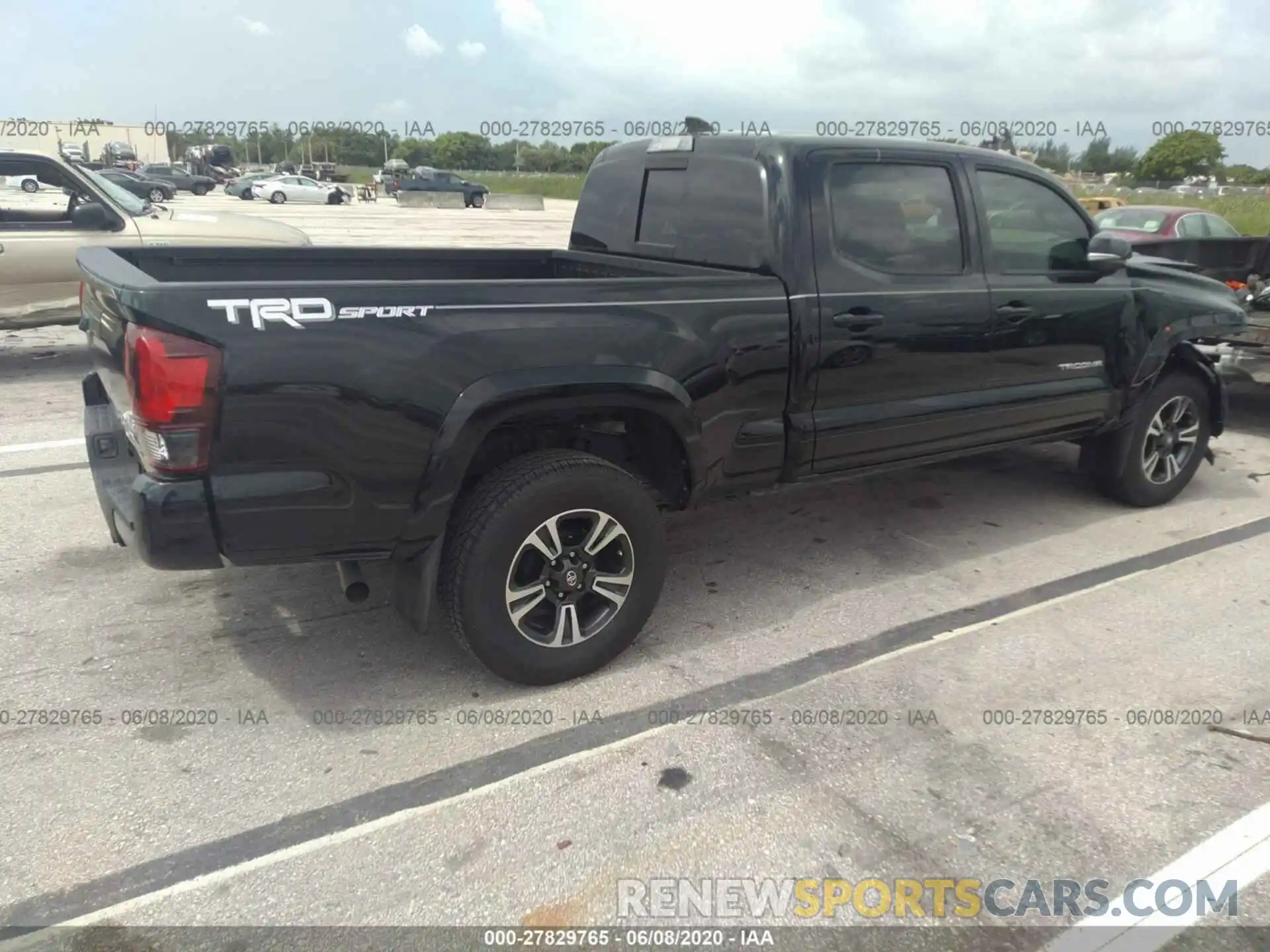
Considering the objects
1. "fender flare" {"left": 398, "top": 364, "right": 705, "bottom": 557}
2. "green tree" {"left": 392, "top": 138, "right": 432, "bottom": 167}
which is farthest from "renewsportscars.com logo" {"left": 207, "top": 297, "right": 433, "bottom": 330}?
"green tree" {"left": 392, "top": 138, "right": 432, "bottom": 167}

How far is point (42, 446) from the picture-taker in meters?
5.98

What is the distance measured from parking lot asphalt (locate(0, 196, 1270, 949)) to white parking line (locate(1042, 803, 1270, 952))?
0.03 meters

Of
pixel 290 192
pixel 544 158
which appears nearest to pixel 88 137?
pixel 290 192

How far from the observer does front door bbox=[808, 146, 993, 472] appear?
3.88 metres

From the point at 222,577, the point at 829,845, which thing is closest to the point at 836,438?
the point at 829,845

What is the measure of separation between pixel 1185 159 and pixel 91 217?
66.3 m

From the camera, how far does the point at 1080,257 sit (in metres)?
4.79

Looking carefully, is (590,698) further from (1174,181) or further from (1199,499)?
(1174,181)

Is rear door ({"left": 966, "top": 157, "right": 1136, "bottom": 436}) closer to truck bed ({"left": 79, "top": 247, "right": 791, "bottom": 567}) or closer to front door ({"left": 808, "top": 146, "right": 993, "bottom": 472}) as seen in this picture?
front door ({"left": 808, "top": 146, "right": 993, "bottom": 472})

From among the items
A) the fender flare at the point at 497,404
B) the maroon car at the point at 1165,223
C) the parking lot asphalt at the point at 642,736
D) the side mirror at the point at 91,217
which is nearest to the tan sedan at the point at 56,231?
the side mirror at the point at 91,217

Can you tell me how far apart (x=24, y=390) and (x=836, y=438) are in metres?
6.55

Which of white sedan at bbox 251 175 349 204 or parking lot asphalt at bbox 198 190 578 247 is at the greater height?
white sedan at bbox 251 175 349 204

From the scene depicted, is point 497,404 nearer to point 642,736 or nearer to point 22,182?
point 642,736

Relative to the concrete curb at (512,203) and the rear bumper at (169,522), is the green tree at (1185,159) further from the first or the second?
the rear bumper at (169,522)
